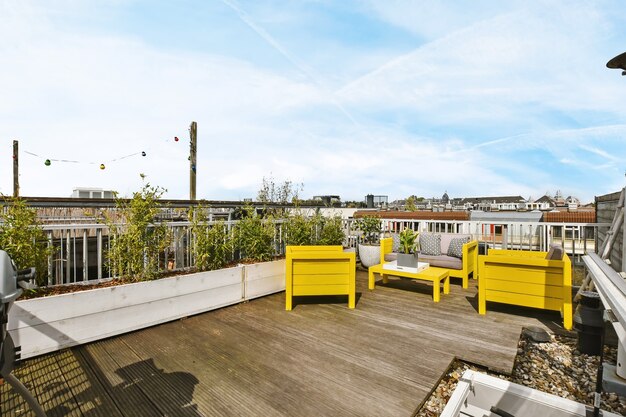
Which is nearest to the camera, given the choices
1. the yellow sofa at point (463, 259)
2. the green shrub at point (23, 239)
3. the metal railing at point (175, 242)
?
the green shrub at point (23, 239)

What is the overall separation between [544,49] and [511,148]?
14.3 metres

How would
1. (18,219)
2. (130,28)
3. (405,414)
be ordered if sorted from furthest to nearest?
(130,28), (18,219), (405,414)

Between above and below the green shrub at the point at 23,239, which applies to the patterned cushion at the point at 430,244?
below

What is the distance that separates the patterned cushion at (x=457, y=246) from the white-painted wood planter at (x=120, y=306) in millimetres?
3347

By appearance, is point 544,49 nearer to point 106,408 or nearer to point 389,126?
point 389,126

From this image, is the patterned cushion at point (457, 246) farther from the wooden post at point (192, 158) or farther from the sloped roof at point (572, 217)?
the sloped roof at point (572, 217)

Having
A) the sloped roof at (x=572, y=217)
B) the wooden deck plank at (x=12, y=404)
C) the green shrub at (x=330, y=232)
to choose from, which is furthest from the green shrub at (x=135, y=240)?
the sloped roof at (x=572, y=217)

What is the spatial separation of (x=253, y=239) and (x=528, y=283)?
3.48 meters

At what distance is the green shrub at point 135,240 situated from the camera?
344 centimetres

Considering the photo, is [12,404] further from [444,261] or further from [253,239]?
[444,261]

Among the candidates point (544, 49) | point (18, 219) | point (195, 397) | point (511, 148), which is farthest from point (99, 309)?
point (511, 148)

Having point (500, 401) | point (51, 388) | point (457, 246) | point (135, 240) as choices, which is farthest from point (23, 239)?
point (457, 246)

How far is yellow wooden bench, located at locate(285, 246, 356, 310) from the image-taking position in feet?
12.8

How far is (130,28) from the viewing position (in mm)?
5613
